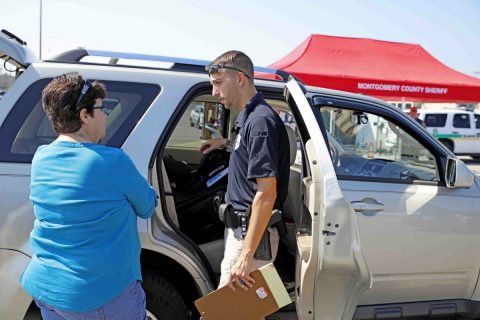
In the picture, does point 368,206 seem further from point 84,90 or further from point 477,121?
point 477,121

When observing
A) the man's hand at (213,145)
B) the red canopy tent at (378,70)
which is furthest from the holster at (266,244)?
the red canopy tent at (378,70)

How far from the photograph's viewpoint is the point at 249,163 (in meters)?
2.13

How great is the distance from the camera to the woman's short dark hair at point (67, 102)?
1.60 metres

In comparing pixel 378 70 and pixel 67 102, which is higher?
pixel 378 70

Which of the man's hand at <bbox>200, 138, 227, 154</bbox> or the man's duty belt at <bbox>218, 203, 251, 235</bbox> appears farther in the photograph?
the man's hand at <bbox>200, 138, 227, 154</bbox>

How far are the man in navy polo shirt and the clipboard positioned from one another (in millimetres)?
53

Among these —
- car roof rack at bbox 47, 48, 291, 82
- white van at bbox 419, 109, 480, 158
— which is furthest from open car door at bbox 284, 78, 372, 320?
white van at bbox 419, 109, 480, 158

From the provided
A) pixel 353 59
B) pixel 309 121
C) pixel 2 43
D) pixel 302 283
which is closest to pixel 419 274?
pixel 302 283

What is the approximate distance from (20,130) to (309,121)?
1.43 metres

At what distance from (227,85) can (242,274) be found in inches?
36.6

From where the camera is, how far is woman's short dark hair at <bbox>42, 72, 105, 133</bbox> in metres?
1.60

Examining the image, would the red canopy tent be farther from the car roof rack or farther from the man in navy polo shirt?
the man in navy polo shirt

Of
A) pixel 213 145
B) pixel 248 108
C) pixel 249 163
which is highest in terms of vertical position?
pixel 248 108

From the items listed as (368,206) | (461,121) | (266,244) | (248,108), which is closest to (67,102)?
(248,108)
